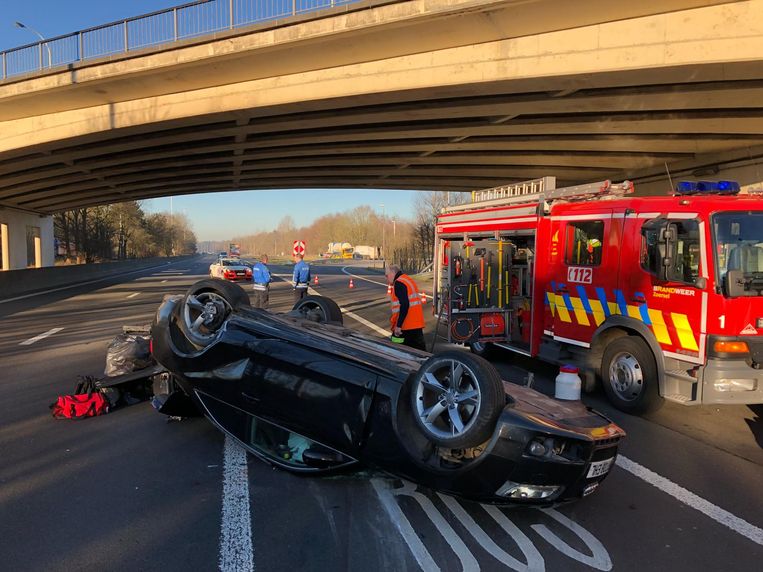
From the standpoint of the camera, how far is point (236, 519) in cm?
355

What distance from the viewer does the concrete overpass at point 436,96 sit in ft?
37.0

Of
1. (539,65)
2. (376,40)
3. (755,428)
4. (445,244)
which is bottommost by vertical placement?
(755,428)

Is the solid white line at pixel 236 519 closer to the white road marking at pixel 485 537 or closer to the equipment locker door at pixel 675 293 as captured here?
the white road marking at pixel 485 537

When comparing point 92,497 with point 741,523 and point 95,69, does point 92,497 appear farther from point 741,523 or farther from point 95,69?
point 95,69

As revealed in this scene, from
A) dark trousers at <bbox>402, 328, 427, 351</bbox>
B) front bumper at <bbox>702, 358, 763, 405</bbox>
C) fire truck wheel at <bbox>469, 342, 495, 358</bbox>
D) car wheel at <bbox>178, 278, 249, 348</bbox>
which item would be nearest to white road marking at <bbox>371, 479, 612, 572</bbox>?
car wheel at <bbox>178, 278, 249, 348</bbox>

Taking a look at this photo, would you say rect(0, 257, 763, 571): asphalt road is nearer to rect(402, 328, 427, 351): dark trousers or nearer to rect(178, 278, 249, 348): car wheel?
rect(178, 278, 249, 348): car wheel

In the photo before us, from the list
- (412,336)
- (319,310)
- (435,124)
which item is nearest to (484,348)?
(412,336)

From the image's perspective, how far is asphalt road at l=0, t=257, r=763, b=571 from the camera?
10.3 feet

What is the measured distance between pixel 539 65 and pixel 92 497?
1203 cm

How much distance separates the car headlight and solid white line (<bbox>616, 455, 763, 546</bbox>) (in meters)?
1.41

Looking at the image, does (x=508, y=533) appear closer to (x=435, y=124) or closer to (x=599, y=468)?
(x=599, y=468)

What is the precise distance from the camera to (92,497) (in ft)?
12.8

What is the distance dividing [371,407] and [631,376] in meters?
3.99

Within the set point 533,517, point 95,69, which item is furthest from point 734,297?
point 95,69
